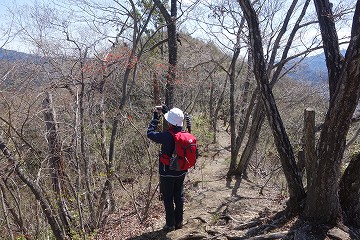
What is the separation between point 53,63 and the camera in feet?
20.3

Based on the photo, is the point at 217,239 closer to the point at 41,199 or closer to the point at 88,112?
the point at 41,199

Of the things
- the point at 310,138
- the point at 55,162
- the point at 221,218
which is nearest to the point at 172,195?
the point at 221,218

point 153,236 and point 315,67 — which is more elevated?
point 315,67

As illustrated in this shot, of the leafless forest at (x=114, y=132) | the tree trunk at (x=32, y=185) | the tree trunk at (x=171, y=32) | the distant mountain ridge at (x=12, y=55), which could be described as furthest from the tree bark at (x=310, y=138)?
the distant mountain ridge at (x=12, y=55)

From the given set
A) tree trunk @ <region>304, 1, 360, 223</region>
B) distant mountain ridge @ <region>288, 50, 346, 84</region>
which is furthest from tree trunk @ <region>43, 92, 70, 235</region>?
distant mountain ridge @ <region>288, 50, 346, 84</region>

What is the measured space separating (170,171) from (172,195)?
1.28ft

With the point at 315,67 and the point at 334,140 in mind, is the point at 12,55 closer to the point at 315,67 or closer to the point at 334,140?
the point at 334,140

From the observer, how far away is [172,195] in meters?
4.47

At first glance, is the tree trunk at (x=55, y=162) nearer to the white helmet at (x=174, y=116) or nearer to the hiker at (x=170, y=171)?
the hiker at (x=170, y=171)

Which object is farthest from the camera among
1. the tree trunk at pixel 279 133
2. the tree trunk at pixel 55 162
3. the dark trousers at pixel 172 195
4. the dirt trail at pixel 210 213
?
the tree trunk at pixel 55 162

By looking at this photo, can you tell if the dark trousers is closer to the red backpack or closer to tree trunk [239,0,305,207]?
the red backpack

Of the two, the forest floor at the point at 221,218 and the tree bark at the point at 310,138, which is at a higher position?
the tree bark at the point at 310,138

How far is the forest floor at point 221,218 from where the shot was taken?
12.9ft

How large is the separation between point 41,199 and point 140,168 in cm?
501
